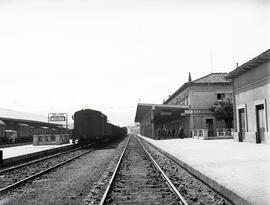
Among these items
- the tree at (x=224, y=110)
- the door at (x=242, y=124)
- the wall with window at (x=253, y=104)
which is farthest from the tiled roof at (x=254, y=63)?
the tree at (x=224, y=110)

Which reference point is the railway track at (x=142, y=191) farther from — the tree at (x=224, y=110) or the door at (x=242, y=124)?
the tree at (x=224, y=110)

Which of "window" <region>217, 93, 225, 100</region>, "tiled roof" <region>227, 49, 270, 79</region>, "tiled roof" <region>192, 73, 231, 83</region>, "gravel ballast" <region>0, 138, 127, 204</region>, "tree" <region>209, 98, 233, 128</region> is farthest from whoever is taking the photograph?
"tiled roof" <region>192, 73, 231, 83</region>

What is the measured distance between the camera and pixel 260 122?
814 inches

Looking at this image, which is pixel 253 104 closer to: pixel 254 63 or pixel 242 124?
pixel 254 63

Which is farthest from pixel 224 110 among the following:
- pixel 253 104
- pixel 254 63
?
pixel 254 63

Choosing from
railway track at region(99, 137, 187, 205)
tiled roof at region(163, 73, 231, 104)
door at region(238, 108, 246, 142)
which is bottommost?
railway track at region(99, 137, 187, 205)

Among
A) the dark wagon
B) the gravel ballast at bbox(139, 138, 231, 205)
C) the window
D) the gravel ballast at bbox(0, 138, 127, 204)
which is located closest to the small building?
the gravel ballast at bbox(139, 138, 231, 205)

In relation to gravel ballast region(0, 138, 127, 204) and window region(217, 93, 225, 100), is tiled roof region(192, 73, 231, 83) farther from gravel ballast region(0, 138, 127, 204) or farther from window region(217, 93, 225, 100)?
gravel ballast region(0, 138, 127, 204)

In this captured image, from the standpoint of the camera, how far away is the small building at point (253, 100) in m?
19.4

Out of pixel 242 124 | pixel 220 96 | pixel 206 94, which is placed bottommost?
pixel 242 124

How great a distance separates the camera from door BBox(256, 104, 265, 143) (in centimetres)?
2034

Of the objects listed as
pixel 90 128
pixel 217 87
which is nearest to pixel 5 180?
pixel 90 128

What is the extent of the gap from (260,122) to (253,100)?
162cm

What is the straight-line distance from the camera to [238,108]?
2466 centimetres
